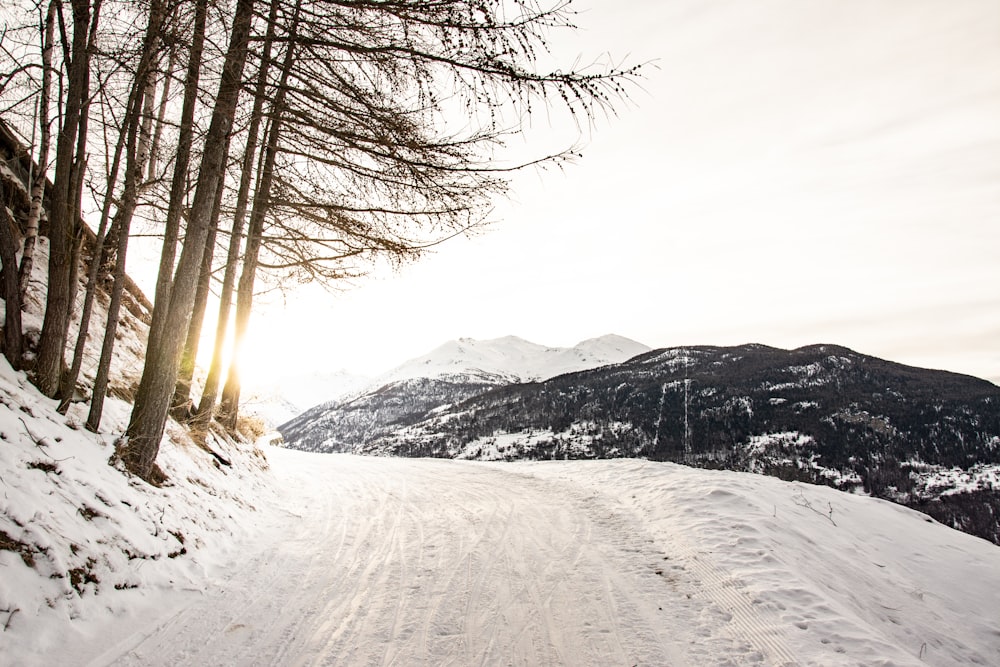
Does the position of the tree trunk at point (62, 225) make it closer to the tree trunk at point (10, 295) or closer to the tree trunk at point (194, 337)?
the tree trunk at point (10, 295)

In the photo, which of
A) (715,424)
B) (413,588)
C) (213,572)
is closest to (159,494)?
(213,572)

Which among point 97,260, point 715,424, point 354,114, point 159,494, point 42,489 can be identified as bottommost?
point 715,424

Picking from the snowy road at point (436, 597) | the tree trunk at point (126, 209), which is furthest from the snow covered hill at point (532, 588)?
the tree trunk at point (126, 209)

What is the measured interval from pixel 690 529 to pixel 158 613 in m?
5.78

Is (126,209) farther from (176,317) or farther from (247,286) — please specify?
(247,286)

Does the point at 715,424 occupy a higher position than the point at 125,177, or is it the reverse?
the point at 125,177

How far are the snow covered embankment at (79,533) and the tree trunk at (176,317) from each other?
0.30 meters

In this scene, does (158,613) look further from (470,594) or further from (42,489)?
(470,594)

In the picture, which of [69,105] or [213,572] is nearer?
[213,572]

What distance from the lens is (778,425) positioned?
146m

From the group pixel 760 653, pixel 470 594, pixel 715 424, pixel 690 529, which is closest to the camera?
pixel 760 653

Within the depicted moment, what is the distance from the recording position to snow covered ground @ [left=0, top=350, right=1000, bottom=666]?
329cm

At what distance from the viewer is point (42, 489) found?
3.80 metres

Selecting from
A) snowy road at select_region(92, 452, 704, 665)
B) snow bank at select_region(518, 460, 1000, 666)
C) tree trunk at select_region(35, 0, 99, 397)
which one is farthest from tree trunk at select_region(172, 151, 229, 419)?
snow bank at select_region(518, 460, 1000, 666)
